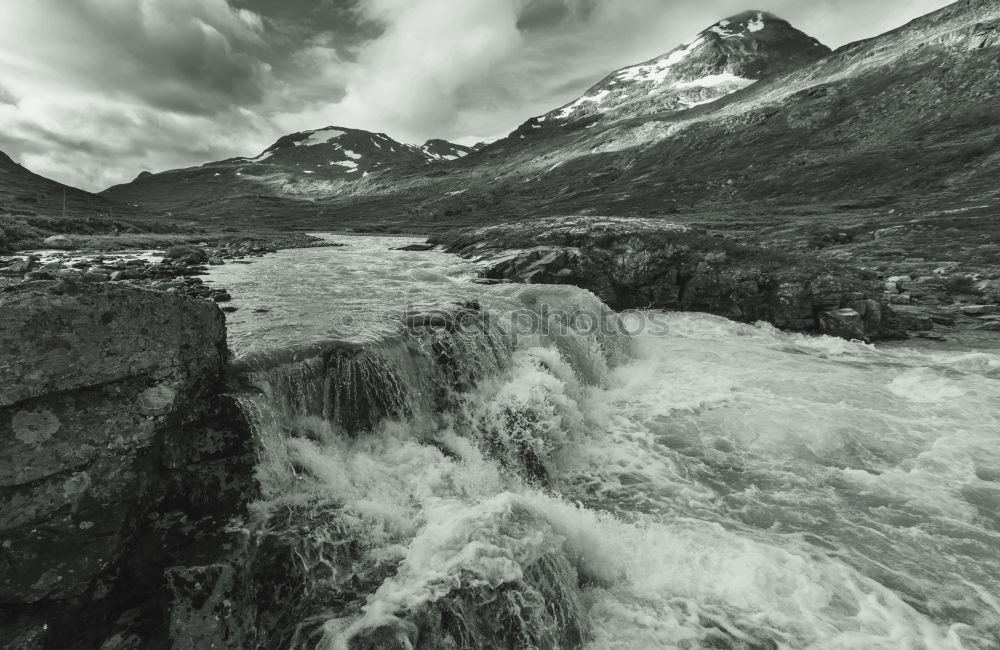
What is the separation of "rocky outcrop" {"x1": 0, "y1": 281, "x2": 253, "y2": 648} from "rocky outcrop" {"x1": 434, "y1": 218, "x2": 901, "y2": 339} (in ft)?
66.6

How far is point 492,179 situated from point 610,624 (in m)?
176

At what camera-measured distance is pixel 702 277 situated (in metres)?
24.6

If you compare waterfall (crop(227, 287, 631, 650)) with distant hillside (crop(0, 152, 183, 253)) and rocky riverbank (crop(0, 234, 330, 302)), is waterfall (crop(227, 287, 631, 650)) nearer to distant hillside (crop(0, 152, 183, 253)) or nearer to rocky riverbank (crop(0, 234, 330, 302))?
rocky riverbank (crop(0, 234, 330, 302))

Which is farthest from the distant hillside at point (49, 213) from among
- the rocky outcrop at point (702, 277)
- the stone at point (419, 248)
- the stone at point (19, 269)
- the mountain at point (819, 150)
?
the mountain at point (819, 150)

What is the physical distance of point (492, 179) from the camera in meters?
172

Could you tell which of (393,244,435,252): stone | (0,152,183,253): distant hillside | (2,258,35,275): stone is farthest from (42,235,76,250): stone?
(393,244,435,252): stone

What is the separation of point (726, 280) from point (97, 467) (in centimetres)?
2538

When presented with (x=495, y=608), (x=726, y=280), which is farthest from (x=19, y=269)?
(x=726, y=280)

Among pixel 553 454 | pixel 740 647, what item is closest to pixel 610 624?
pixel 740 647

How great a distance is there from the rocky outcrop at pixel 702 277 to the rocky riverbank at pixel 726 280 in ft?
0.15

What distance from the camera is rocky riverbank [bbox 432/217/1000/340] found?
68.6 feet

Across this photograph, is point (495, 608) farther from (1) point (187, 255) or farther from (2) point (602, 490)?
(1) point (187, 255)

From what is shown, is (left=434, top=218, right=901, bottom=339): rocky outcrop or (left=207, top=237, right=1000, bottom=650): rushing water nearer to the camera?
(left=207, top=237, right=1000, bottom=650): rushing water

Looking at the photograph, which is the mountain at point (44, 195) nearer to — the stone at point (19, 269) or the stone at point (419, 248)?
the stone at point (419, 248)
